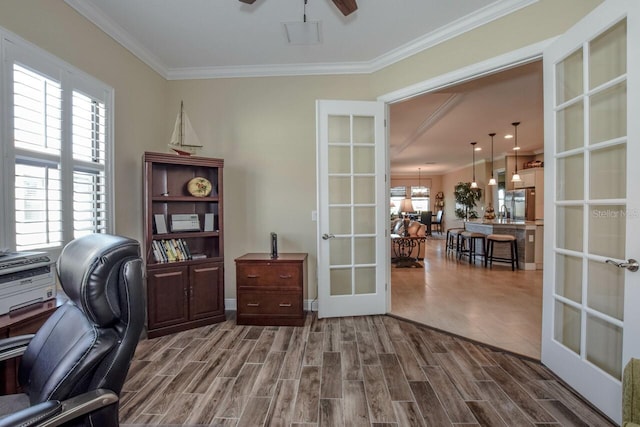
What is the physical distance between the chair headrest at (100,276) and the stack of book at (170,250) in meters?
1.80

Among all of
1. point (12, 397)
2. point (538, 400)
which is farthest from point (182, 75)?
point (538, 400)

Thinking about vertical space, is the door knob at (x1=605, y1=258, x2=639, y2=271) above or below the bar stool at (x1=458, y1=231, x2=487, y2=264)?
above

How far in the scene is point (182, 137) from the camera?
2.97 m

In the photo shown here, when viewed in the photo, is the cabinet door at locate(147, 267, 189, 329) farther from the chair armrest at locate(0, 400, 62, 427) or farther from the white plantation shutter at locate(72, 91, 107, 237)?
the chair armrest at locate(0, 400, 62, 427)

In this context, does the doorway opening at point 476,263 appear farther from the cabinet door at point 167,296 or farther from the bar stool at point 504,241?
the cabinet door at point 167,296

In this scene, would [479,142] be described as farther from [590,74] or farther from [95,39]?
[95,39]

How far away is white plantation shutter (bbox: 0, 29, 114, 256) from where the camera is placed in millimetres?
1815

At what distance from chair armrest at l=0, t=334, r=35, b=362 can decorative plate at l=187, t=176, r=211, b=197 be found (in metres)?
1.95

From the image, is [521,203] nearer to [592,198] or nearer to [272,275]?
[592,198]

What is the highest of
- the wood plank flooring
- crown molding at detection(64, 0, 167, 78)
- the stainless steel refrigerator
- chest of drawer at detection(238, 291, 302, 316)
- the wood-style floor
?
crown molding at detection(64, 0, 167, 78)

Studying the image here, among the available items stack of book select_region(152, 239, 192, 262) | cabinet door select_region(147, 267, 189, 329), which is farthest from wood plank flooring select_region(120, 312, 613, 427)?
stack of book select_region(152, 239, 192, 262)

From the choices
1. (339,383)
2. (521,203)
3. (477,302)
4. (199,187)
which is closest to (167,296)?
(199,187)

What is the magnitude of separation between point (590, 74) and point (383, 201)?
73.8 inches

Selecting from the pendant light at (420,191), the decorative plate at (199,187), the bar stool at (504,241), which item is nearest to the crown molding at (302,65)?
the decorative plate at (199,187)
